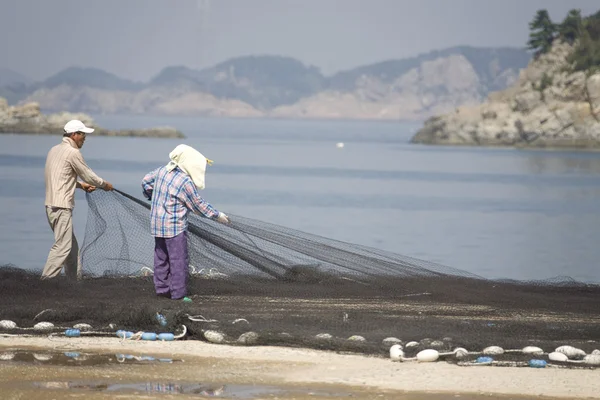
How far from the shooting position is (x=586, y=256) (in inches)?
744

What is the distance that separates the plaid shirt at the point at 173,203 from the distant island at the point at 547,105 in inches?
2768

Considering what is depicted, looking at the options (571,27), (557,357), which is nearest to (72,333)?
(557,357)

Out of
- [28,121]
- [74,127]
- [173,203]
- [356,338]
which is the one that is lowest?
[356,338]

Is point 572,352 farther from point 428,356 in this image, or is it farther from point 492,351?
point 428,356

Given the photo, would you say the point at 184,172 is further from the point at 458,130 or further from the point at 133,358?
the point at 458,130

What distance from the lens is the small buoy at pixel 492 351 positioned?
257 inches

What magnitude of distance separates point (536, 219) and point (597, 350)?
845 inches

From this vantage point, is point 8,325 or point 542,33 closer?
point 8,325

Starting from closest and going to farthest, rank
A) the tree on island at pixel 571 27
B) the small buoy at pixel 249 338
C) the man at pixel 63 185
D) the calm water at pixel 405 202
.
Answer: the small buoy at pixel 249 338
the man at pixel 63 185
the calm water at pixel 405 202
the tree on island at pixel 571 27

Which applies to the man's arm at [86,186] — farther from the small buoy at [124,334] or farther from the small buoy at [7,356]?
the small buoy at [7,356]

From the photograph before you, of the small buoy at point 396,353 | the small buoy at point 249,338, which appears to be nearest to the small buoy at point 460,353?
the small buoy at point 396,353

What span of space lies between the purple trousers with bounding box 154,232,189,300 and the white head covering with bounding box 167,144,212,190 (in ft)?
1.38

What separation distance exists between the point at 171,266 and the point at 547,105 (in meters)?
75.4

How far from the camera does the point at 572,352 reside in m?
6.55
